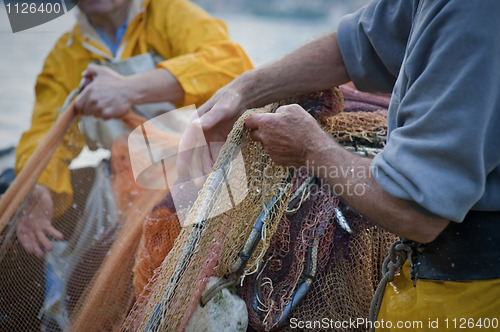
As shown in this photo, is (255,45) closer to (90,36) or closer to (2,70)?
(2,70)

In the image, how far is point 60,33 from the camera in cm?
355

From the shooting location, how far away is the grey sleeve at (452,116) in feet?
3.99

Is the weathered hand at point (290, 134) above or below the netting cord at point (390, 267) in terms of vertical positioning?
above

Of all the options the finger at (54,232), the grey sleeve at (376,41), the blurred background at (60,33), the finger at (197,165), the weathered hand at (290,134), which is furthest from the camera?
the blurred background at (60,33)

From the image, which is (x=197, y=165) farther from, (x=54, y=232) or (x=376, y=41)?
(x=54, y=232)

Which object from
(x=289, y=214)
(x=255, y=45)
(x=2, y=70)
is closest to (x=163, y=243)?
(x=289, y=214)

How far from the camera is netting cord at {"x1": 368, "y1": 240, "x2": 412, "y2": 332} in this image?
1552 millimetres

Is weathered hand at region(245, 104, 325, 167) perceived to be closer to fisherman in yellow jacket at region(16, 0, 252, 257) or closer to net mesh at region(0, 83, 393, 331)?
net mesh at region(0, 83, 393, 331)

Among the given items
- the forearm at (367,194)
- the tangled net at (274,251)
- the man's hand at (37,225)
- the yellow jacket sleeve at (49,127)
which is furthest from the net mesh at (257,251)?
the yellow jacket sleeve at (49,127)

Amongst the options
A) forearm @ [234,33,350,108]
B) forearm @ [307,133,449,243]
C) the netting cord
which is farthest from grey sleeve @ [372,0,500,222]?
forearm @ [234,33,350,108]

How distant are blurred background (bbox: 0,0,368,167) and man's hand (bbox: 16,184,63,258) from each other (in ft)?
1.89

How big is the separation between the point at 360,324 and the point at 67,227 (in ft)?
5.38

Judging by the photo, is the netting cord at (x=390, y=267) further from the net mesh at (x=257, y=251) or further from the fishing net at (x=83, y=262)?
the fishing net at (x=83, y=262)

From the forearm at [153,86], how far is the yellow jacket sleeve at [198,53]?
4cm
